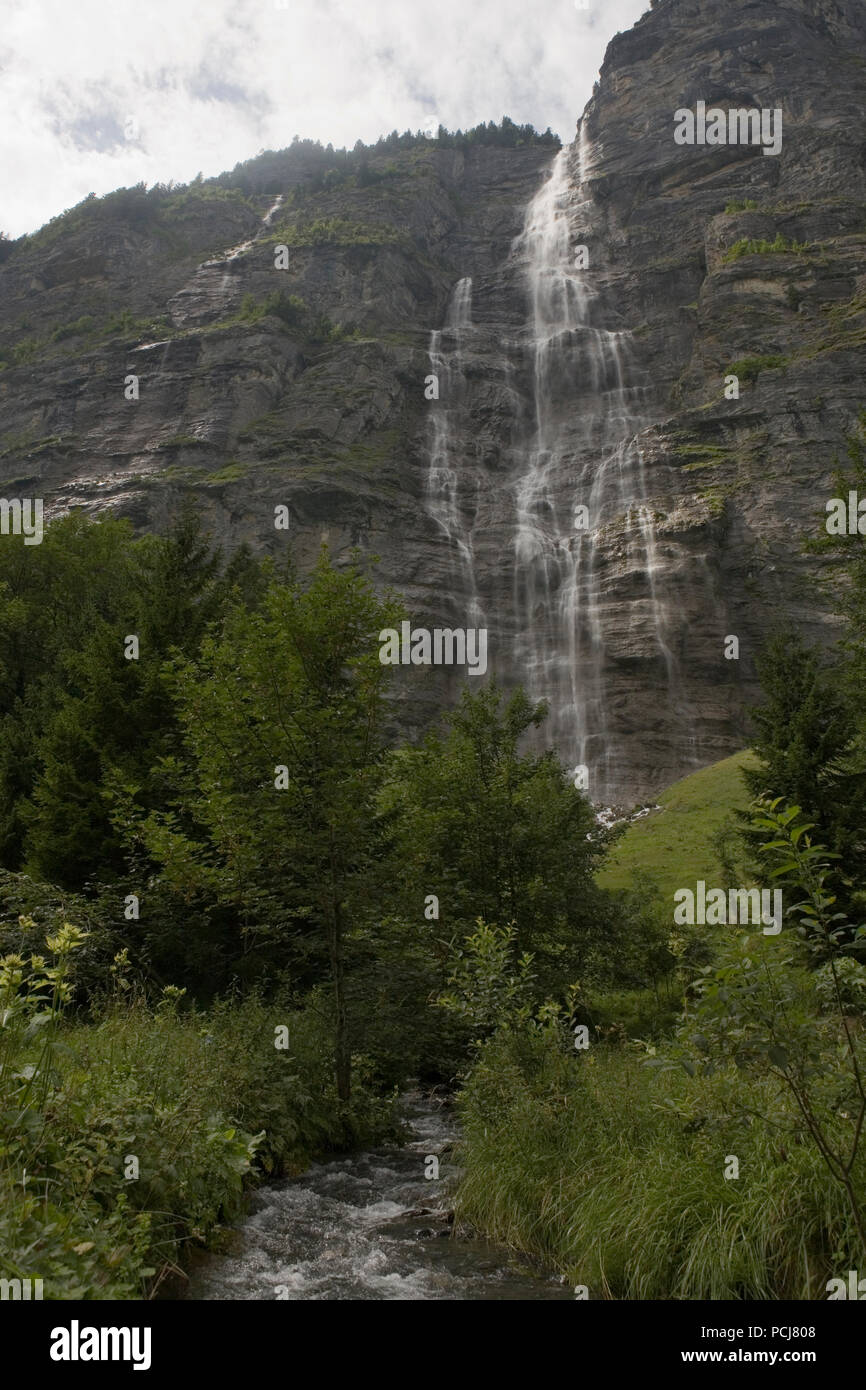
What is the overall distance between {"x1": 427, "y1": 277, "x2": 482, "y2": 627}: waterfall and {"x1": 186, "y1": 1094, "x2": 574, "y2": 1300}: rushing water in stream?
5174 centimetres

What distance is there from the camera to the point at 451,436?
7669 cm

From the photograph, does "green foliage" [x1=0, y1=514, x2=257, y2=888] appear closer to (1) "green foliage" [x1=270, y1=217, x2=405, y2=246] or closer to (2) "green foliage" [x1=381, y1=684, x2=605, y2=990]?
(2) "green foliage" [x1=381, y1=684, x2=605, y2=990]

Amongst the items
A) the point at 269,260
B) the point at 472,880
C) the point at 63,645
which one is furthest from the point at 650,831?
the point at 269,260

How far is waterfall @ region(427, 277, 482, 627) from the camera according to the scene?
63812 millimetres

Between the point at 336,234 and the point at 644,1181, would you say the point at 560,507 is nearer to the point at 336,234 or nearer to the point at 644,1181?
the point at 336,234

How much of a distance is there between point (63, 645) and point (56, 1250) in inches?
772

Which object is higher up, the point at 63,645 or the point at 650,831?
the point at 63,645

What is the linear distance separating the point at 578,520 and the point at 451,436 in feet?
60.1

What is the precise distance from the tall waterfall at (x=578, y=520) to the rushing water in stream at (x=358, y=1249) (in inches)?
1695

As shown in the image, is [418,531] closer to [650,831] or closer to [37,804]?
[650,831]

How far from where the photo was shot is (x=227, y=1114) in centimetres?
819

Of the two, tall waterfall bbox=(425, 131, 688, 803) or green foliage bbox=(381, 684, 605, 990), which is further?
tall waterfall bbox=(425, 131, 688, 803)

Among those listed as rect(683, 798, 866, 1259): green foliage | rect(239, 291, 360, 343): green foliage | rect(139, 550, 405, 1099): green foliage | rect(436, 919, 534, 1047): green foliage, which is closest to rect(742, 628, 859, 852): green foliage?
rect(436, 919, 534, 1047): green foliage

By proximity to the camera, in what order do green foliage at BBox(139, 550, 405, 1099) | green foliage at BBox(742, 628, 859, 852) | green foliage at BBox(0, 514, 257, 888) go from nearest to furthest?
green foliage at BBox(139, 550, 405, 1099) < green foliage at BBox(0, 514, 257, 888) < green foliage at BBox(742, 628, 859, 852)
